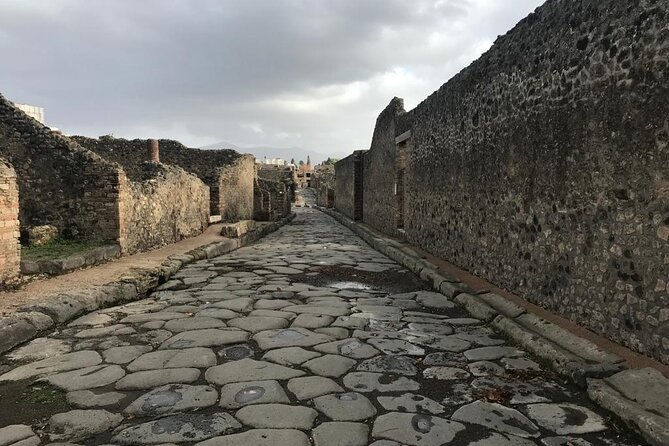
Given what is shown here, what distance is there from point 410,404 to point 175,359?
1717 mm

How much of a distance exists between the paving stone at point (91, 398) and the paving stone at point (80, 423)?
0.09 metres

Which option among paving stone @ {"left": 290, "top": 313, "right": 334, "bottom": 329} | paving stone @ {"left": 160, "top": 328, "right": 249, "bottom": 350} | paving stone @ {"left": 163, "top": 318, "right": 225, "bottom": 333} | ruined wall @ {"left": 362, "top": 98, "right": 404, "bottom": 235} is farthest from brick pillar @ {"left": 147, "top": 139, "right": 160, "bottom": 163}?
paving stone @ {"left": 160, "top": 328, "right": 249, "bottom": 350}

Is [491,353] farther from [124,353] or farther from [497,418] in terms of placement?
[124,353]

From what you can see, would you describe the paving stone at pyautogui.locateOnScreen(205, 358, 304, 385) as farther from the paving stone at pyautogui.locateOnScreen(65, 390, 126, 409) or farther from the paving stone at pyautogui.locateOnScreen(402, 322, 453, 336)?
the paving stone at pyautogui.locateOnScreen(402, 322, 453, 336)

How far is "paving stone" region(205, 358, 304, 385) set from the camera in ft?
10.0

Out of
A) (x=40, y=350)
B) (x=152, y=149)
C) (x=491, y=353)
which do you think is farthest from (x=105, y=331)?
(x=152, y=149)

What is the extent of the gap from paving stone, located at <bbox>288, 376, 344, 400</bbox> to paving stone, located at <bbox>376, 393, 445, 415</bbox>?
0.31m

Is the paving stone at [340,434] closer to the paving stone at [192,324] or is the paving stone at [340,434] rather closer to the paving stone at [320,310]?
the paving stone at [192,324]

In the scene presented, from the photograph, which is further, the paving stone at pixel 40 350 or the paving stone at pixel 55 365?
the paving stone at pixel 40 350

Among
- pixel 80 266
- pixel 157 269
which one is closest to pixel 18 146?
pixel 80 266

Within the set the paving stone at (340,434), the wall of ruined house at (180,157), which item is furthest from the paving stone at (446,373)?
the wall of ruined house at (180,157)

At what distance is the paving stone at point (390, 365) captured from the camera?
3237 mm

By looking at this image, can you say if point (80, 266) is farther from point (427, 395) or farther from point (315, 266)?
point (427, 395)

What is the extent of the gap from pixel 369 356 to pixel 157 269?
4.00 metres
